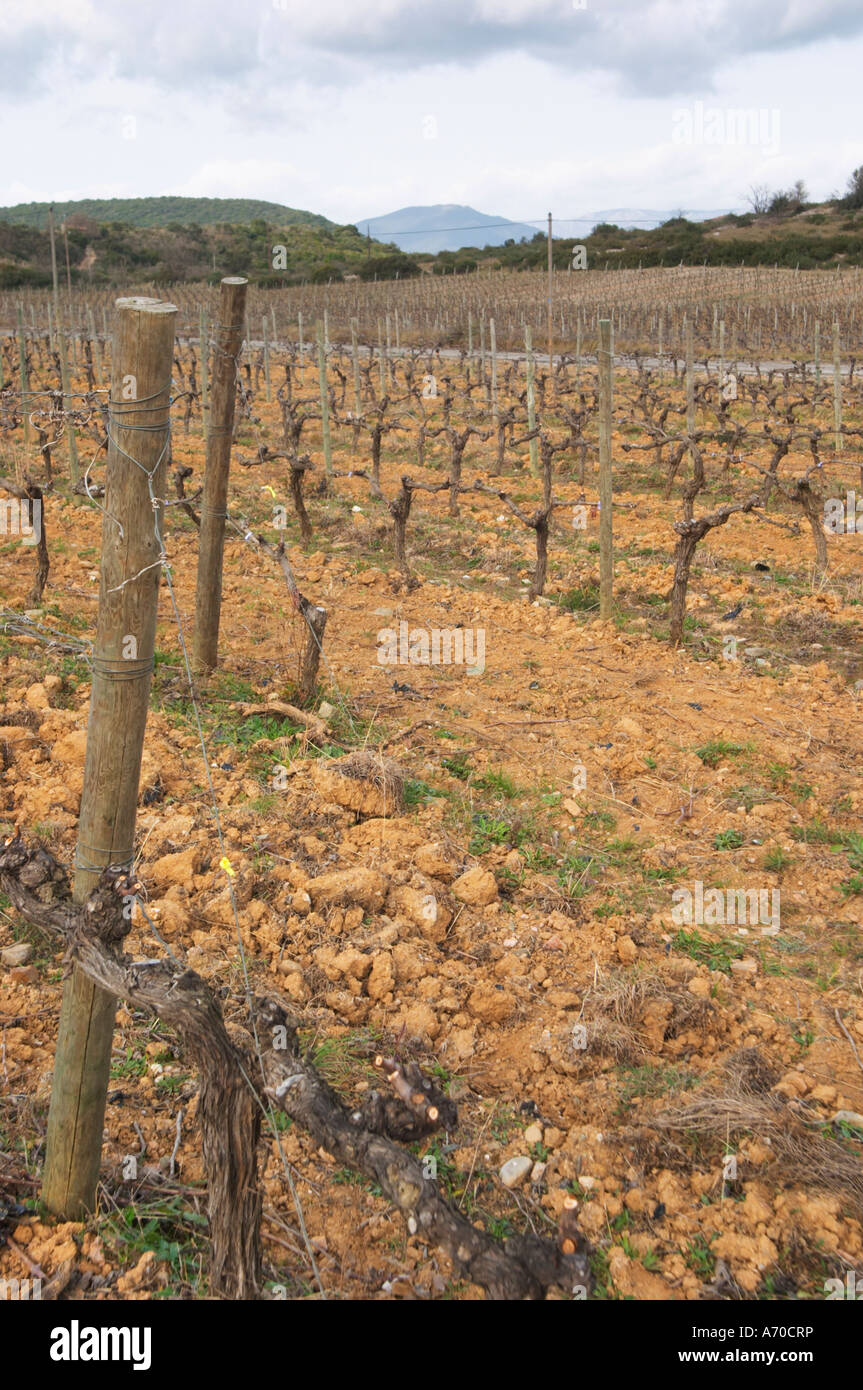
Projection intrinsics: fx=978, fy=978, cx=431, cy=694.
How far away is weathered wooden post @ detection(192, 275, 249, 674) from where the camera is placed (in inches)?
240

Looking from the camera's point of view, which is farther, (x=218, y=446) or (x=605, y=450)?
(x=605, y=450)

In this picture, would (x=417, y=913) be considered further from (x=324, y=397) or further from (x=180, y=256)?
(x=180, y=256)

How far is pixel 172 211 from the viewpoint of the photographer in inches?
4146

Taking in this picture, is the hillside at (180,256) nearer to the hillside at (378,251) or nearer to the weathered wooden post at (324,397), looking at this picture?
the hillside at (378,251)

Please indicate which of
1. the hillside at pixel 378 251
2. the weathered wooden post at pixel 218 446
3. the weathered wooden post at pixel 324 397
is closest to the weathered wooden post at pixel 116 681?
the weathered wooden post at pixel 218 446

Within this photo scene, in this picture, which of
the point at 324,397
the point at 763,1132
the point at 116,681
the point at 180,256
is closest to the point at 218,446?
the point at 116,681

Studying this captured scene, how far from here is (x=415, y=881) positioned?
479 centimetres

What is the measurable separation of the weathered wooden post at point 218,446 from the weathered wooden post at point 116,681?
367 cm

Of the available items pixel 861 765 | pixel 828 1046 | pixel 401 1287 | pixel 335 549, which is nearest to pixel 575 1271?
pixel 401 1287

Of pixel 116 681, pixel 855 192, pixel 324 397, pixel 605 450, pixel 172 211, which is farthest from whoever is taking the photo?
pixel 172 211

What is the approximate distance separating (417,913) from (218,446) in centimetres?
346

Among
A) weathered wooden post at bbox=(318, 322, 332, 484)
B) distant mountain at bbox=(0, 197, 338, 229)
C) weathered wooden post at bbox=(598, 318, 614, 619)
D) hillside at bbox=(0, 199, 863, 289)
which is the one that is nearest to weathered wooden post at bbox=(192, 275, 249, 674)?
weathered wooden post at bbox=(598, 318, 614, 619)

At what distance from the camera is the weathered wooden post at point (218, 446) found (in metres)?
6.11

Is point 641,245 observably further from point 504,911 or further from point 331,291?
point 504,911
